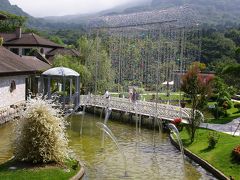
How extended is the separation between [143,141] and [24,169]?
1157 cm

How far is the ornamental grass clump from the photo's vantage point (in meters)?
16.8

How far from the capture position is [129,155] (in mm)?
21594

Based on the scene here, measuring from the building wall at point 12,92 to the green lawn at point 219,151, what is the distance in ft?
48.4

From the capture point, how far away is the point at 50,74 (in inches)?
1304

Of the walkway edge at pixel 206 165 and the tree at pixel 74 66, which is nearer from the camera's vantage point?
the walkway edge at pixel 206 165

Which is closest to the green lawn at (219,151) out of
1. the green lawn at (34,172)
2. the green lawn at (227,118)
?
the green lawn at (227,118)

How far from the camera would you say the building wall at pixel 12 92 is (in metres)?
32.7

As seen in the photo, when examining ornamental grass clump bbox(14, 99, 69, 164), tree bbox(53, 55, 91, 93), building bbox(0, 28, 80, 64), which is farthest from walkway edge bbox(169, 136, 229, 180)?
building bbox(0, 28, 80, 64)

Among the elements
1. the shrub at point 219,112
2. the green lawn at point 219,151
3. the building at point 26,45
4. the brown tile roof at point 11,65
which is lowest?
the green lawn at point 219,151

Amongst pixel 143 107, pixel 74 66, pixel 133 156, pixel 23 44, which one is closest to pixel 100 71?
pixel 74 66

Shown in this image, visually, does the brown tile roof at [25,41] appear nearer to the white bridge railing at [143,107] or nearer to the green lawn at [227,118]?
the white bridge railing at [143,107]

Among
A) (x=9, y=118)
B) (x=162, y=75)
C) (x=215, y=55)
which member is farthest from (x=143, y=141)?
(x=215, y=55)

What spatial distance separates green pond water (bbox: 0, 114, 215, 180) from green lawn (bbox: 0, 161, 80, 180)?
55.3 inches

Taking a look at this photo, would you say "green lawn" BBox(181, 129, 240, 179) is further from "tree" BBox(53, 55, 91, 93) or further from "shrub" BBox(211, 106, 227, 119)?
"tree" BBox(53, 55, 91, 93)
